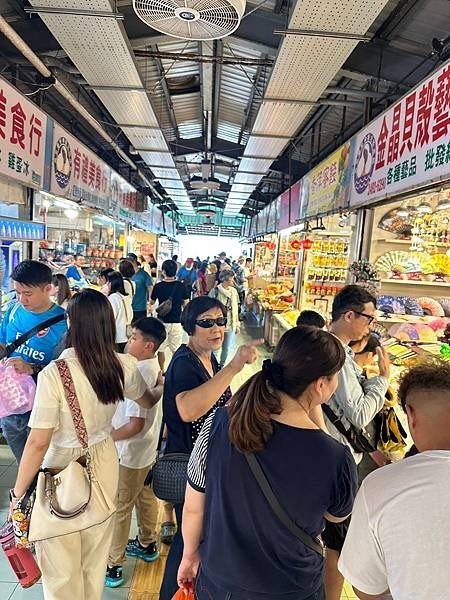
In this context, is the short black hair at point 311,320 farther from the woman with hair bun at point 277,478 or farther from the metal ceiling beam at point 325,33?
the metal ceiling beam at point 325,33

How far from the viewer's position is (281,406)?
4.38ft

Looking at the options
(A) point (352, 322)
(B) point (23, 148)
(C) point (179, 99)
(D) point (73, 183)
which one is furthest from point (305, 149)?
(A) point (352, 322)

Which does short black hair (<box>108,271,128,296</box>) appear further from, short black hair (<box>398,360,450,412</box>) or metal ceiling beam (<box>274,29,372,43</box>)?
short black hair (<box>398,360,450,412</box>)

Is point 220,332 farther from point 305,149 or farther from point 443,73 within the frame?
point 305,149

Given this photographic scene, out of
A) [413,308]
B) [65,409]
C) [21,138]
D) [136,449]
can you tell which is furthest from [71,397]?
[413,308]

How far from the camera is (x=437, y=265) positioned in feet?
18.4

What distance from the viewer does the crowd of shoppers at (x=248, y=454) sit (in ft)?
3.68

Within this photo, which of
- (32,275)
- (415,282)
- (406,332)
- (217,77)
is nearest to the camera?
(32,275)

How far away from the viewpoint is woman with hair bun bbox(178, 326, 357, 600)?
4.25ft

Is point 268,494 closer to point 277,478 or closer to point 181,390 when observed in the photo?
point 277,478

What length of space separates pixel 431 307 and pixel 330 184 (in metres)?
2.22

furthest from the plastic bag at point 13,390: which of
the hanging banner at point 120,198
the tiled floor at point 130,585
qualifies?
the hanging banner at point 120,198

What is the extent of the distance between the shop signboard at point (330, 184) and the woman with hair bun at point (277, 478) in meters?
4.51

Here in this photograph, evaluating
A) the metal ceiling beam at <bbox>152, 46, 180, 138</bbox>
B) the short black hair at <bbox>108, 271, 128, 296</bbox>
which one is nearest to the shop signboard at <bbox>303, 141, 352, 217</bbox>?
the metal ceiling beam at <bbox>152, 46, 180, 138</bbox>
